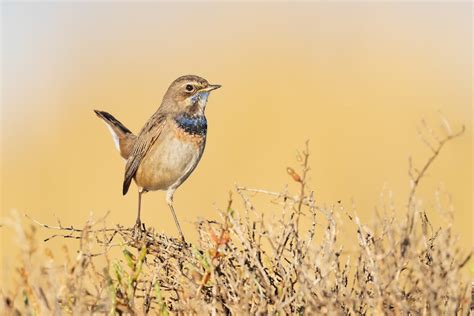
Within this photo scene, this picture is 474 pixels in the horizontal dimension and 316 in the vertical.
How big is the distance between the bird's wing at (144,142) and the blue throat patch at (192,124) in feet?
0.57

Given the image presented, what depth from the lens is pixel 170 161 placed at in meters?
6.65

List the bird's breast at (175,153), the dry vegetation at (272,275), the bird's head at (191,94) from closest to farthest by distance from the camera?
1. the dry vegetation at (272,275)
2. the bird's breast at (175,153)
3. the bird's head at (191,94)

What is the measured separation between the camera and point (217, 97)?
18.7m

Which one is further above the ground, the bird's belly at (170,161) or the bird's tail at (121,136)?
the bird's tail at (121,136)

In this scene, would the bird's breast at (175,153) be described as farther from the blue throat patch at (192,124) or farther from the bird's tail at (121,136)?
the bird's tail at (121,136)

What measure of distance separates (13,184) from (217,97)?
4.68 meters

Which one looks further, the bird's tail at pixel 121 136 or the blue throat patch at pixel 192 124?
the bird's tail at pixel 121 136

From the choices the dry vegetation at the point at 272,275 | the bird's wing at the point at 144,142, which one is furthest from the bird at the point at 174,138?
the dry vegetation at the point at 272,275

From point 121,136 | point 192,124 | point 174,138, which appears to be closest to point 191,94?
point 192,124

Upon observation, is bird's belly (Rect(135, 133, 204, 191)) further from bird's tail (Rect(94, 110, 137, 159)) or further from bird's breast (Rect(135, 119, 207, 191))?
bird's tail (Rect(94, 110, 137, 159))

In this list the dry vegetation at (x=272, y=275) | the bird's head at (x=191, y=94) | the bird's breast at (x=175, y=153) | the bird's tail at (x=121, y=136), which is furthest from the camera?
the bird's tail at (x=121, y=136)

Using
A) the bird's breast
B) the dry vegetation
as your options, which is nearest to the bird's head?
the bird's breast

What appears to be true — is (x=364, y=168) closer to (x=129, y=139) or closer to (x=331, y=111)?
(x=331, y=111)

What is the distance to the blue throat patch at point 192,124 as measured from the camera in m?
6.61
